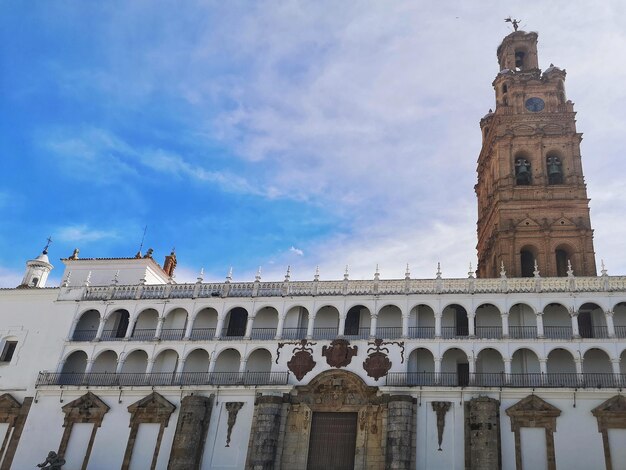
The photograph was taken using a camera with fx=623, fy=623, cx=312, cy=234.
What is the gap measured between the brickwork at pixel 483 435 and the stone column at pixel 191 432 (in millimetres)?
14804

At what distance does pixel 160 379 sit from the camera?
39125 millimetres

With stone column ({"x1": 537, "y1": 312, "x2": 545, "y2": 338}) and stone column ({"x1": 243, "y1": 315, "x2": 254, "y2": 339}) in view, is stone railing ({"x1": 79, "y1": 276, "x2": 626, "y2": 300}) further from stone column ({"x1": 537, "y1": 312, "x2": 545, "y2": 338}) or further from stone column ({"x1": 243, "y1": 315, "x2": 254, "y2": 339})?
stone column ({"x1": 243, "y1": 315, "x2": 254, "y2": 339})

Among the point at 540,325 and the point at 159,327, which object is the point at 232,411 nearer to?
the point at 159,327

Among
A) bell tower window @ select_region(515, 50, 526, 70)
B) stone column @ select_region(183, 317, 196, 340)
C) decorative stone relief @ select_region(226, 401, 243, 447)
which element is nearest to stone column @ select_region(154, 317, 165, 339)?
stone column @ select_region(183, 317, 196, 340)

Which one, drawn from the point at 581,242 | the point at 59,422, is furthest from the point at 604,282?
the point at 59,422

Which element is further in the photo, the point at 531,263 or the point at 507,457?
the point at 531,263

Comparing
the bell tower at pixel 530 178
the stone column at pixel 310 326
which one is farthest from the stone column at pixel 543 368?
the stone column at pixel 310 326

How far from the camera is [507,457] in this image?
3222 centimetres

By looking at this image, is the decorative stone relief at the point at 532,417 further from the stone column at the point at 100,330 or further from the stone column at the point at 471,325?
the stone column at the point at 100,330

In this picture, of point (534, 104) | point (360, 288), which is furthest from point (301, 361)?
point (534, 104)

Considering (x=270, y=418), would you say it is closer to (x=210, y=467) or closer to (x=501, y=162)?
(x=210, y=467)

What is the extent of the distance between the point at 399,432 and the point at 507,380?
6831 mm

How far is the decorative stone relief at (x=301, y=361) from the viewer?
37.1 metres

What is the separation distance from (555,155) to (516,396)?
62.0 feet
